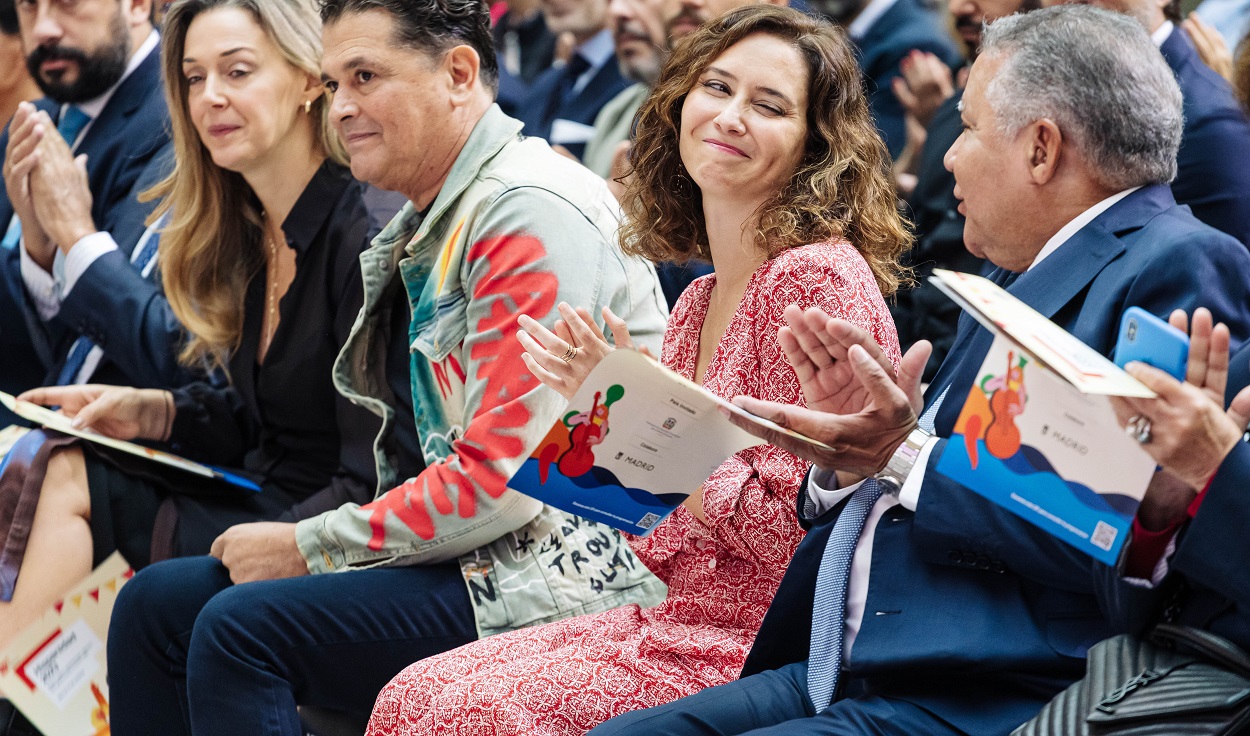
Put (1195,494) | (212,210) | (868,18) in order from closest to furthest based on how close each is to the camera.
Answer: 1. (1195,494)
2. (212,210)
3. (868,18)

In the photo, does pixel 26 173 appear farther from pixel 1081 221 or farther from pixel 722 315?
pixel 1081 221

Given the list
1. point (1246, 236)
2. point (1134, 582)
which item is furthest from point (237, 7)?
point (1134, 582)

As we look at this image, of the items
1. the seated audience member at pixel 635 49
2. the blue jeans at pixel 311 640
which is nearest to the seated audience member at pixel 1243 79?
the blue jeans at pixel 311 640

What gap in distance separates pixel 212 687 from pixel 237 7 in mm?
1682

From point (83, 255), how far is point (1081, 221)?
276 centimetres

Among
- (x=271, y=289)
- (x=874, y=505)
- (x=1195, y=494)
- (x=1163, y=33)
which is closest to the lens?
(x=1195, y=494)

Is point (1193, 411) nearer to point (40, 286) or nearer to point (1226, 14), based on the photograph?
point (1226, 14)

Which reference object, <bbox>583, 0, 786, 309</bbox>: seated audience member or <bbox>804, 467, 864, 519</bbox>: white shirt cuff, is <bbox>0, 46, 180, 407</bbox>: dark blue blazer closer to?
<bbox>583, 0, 786, 309</bbox>: seated audience member

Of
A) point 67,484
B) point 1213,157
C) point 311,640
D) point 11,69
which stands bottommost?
point 311,640

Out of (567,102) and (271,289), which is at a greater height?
(567,102)

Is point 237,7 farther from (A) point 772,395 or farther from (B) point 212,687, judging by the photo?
(A) point 772,395

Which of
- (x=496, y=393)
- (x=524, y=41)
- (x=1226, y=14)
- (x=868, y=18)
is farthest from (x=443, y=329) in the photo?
(x=524, y=41)

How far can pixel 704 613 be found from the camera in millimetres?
2357

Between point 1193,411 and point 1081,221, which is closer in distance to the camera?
point 1193,411
